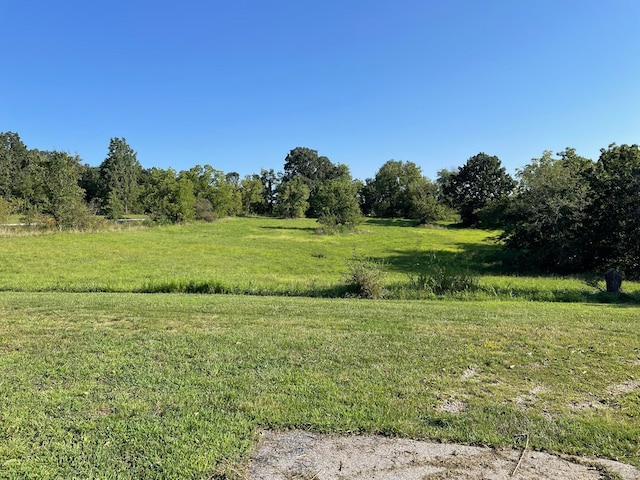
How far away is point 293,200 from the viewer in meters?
77.0

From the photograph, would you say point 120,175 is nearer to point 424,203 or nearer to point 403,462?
point 424,203

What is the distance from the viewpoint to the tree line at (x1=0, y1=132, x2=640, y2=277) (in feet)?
70.8

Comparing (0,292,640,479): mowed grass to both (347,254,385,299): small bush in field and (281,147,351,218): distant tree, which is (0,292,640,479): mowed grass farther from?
(281,147,351,218): distant tree

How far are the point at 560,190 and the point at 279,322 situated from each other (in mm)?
22925

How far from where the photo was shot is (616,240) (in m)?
20.2

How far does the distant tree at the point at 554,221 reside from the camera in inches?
857

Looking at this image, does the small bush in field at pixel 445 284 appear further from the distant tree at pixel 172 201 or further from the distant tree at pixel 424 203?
the distant tree at pixel 424 203

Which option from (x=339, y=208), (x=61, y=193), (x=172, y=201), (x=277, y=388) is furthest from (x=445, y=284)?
(x=172, y=201)

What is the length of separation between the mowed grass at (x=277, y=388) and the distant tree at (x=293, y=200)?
70.2 metres

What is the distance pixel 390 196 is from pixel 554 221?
66.4 metres

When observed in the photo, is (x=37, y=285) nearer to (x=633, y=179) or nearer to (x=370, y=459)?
(x=370, y=459)

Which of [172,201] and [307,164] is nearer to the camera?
[172,201]

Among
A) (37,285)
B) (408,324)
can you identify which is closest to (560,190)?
(408,324)

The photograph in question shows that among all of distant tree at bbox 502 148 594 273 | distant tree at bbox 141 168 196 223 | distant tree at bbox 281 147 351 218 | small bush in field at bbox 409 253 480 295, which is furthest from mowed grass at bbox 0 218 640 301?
distant tree at bbox 281 147 351 218
